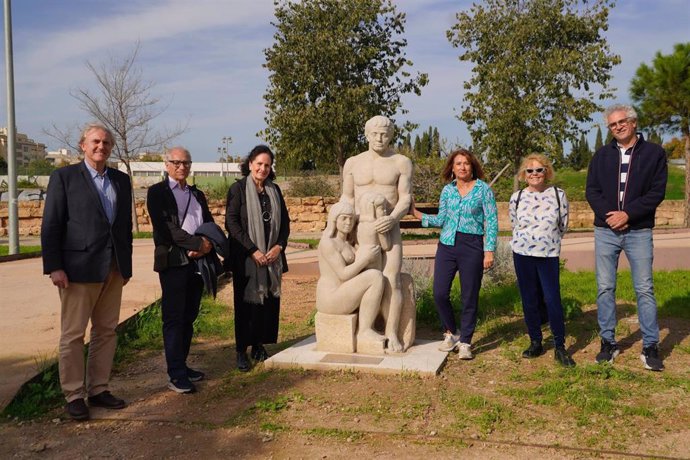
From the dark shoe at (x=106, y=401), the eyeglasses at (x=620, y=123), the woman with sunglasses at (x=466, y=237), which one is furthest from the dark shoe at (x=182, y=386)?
the eyeglasses at (x=620, y=123)

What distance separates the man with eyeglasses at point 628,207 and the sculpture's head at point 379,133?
1.69 metres

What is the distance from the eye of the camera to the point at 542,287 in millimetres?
4738

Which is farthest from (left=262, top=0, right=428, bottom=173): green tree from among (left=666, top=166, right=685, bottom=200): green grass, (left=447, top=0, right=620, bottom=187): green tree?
(left=666, top=166, right=685, bottom=200): green grass

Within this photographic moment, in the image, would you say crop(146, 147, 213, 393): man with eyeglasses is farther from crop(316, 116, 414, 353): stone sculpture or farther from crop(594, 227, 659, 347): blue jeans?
crop(594, 227, 659, 347): blue jeans

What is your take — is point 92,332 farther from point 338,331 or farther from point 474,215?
point 474,215

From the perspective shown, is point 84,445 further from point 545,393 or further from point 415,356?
point 545,393


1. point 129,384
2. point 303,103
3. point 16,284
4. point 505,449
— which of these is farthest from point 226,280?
point 303,103

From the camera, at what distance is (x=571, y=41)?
16656 millimetres

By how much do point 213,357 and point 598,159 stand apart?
380cm

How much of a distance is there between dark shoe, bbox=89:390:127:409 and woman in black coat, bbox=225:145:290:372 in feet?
3.55

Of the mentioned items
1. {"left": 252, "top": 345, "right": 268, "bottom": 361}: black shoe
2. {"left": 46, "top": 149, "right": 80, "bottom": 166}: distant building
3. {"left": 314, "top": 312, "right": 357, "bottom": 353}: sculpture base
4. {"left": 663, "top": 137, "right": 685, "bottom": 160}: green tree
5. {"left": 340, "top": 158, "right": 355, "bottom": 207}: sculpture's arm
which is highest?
{"left": 663, "top": 137, "right": 685, "bottom": 160}: green tree

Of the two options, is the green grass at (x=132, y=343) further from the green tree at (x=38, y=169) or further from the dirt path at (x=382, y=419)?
the green tree at (x=38, y=169)

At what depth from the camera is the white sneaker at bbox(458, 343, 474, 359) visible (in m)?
4.91

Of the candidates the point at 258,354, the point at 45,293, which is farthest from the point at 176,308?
the point at 45,293
